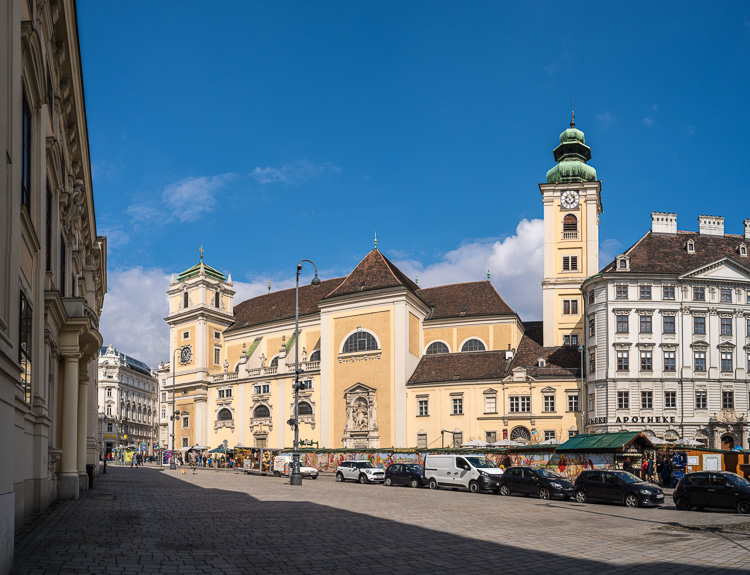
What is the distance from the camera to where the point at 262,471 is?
5738 centimetres

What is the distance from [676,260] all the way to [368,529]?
157 feet

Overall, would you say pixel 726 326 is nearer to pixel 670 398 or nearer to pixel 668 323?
pixel 668 323

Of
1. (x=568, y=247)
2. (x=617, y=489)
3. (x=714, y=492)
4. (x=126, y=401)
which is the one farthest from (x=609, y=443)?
(x=126, y=401)

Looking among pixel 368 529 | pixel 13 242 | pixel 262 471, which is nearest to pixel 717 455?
pixel 368 529

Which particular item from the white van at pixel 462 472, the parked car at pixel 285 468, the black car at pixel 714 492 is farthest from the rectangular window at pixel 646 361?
the black car at pixel 714 492

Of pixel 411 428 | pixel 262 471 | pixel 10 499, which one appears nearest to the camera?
pixel 10 499

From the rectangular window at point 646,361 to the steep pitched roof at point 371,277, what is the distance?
22479 mm

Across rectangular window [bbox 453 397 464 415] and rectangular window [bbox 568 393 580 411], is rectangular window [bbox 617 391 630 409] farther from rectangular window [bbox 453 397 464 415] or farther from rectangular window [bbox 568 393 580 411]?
rectangular window [bbox 453 397 464 415]

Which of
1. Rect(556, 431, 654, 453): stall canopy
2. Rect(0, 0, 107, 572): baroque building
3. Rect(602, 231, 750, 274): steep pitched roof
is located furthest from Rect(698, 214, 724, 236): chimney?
Rect(0, 0, 107, 572): baroque building

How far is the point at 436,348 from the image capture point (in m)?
75.4

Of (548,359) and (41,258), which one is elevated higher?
(41,258)

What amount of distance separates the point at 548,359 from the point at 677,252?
44.1ft

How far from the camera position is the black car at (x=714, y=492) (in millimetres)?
25328

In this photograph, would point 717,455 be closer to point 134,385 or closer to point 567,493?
point 567,493
